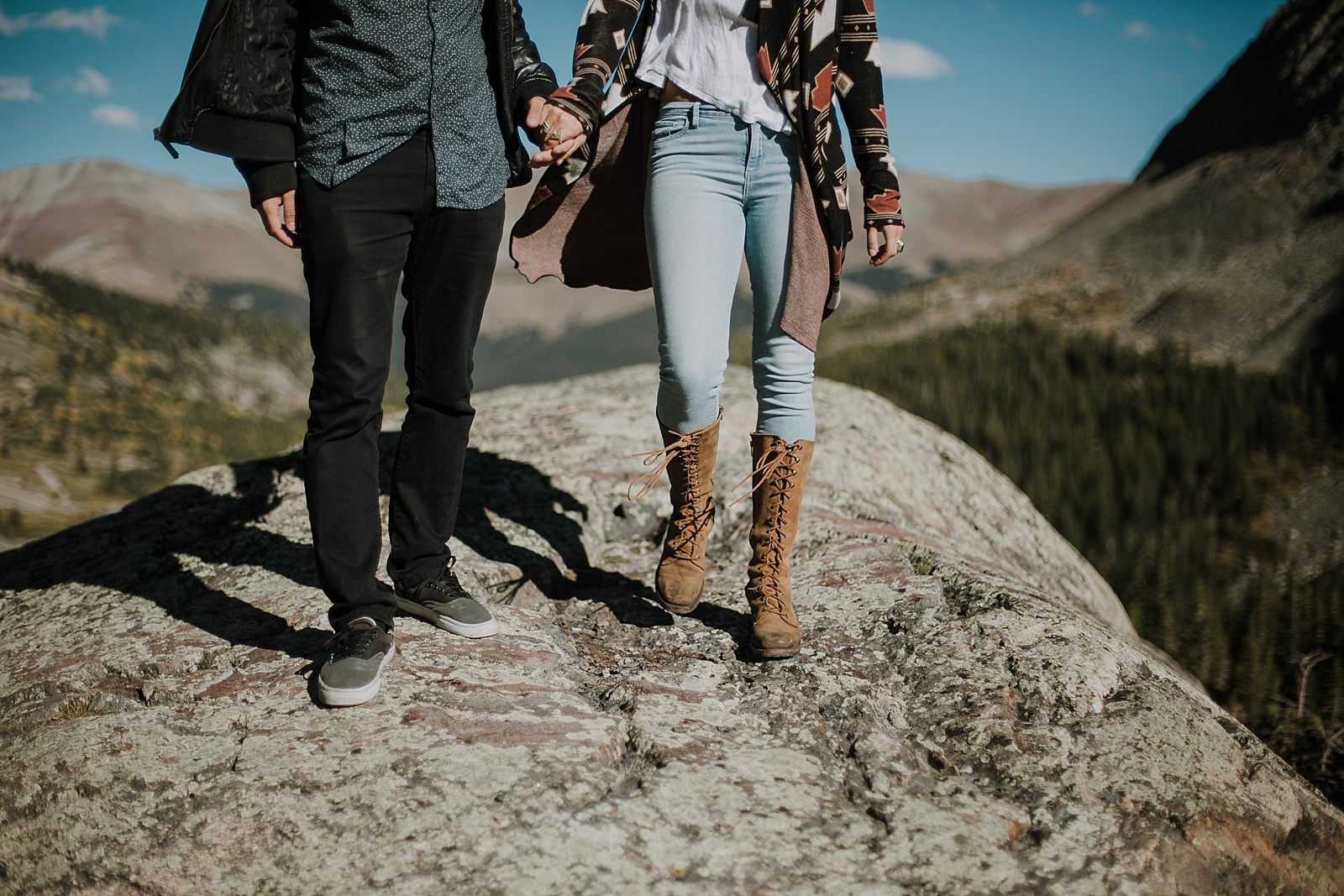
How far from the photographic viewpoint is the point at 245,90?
1.86m

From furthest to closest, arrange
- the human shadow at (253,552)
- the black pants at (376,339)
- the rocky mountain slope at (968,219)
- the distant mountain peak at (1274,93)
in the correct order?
the rocky mountain slope at (968,219)
the distant mountain peak at (1274,93)
the human shadow at (253,552)
the black pants at (376,339)

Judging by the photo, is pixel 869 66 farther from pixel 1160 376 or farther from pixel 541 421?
pixel 1160 376

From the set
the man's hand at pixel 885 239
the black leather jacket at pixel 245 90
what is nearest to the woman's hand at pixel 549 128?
the black leather jacket at pixel 245 90

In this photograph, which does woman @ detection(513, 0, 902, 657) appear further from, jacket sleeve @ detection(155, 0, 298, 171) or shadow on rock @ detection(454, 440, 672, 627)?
jacket sleeve @ detection(155, 0, 298, 171)

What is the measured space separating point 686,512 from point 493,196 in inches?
40.6

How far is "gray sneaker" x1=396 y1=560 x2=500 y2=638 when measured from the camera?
7.64 feet

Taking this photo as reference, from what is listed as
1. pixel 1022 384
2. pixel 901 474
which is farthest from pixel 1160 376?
pixel 901 474

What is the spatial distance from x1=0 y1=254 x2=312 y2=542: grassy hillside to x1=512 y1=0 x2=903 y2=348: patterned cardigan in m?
9.86

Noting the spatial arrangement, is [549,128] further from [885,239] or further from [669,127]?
[885,239]

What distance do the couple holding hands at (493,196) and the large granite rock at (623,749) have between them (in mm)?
205

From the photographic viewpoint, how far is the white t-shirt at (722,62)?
219 centimetres

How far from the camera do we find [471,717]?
1942mm

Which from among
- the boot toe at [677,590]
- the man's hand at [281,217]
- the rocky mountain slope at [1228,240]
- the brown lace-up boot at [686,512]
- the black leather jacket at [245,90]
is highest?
the rocky mountain slope at [1228,240]

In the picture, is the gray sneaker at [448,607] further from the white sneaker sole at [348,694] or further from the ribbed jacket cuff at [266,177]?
the ribbed jacket cuff at [266,177]
